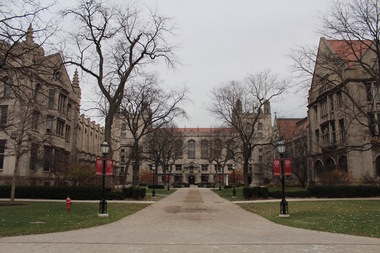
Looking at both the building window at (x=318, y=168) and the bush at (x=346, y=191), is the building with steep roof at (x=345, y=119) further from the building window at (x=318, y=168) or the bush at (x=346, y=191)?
the bush at (x=346, y=191)

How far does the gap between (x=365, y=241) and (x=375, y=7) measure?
16.8 metres

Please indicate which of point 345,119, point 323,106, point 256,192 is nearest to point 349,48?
point 256,192

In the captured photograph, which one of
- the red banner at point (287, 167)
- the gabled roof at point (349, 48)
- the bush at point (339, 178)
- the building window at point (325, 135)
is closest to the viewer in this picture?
the red banner at point (287, 167)

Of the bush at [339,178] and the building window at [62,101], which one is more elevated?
the building window at [62,101]

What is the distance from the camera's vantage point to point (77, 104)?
1813 inches

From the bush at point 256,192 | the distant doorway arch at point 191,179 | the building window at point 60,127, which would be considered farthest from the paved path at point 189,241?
the distant doorway arch at point 191,179

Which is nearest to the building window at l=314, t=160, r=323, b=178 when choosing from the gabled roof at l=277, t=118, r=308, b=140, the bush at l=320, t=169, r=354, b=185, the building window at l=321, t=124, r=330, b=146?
the building window at l=321, t=124, r=330, b=146

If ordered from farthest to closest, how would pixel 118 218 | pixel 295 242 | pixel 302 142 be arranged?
1. pixel 302 142
2. pixel 118 218
3. pixel 295 242

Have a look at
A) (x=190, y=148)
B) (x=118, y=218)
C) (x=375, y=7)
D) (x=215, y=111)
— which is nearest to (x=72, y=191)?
(x=118, y=218)

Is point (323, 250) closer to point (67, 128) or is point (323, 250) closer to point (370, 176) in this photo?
point (370, 176)

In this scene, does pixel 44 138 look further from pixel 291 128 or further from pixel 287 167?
pixel 291 128

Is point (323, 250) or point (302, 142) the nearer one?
point (323, 250)

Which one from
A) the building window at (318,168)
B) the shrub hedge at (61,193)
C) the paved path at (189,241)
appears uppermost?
the building window at (318,168)

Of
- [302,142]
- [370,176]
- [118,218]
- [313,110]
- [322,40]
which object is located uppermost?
[322,40]
